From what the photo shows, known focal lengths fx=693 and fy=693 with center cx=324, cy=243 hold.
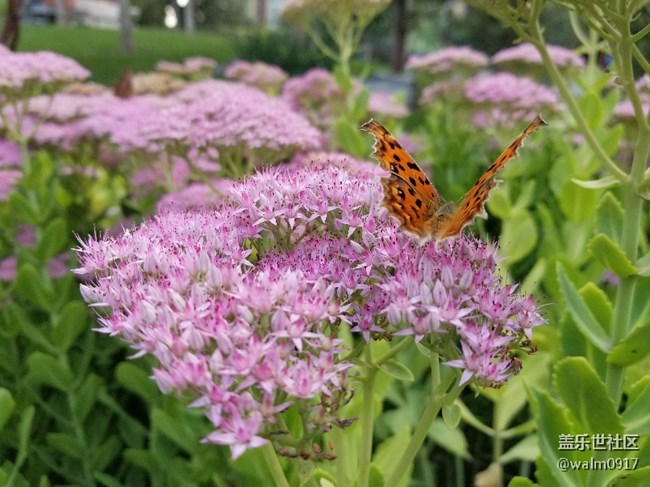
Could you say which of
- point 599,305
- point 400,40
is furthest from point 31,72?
point 400,40

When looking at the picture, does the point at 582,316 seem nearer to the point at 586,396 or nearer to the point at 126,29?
the point at 586,396

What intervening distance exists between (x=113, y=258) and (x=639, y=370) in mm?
821

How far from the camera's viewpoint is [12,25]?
1721 mm

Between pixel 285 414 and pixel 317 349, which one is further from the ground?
pixel 317 349

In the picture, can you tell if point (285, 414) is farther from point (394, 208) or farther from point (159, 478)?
point (159, 478)

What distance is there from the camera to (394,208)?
735mm

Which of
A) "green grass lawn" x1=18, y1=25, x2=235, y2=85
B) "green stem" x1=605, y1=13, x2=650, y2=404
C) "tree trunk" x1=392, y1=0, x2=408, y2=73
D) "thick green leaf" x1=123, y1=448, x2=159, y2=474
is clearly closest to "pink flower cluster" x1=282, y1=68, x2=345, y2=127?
"thick green leaf" x1=123, y1=448, x2=159, y2=474

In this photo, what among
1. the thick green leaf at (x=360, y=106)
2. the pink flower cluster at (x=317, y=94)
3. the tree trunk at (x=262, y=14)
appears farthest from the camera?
the tree trunk at (x=262, y=14)

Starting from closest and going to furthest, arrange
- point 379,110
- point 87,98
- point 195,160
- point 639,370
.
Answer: point 639,370, point 195,160, point 87,98, point 379,110

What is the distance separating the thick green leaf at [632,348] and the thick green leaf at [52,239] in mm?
1093

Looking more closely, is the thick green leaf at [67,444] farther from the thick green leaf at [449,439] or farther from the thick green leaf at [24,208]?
the thick green leaf at [449,439]

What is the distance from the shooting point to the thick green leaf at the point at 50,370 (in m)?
1.22

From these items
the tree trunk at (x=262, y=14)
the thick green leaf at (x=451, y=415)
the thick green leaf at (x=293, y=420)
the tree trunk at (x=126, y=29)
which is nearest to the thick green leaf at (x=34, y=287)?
the thick green leaf at (x=293, y=420)

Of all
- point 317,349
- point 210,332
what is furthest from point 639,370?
point 210,332
